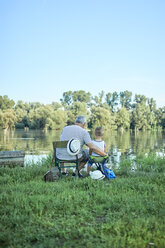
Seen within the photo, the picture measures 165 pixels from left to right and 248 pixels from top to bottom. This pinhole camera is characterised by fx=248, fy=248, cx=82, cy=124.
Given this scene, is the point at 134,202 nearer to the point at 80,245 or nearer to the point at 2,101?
the point at 80,245

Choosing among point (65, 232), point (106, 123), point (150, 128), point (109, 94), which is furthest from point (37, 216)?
point (109, 94)

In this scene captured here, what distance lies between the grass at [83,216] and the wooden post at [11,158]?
2.55m

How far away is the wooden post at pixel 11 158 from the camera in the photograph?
712 cm

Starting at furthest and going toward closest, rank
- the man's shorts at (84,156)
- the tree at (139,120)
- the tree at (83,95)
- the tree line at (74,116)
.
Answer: the tree at (83,95)
the tree at (139,120)
the tree line at (74,116)
the man's shorts at (84,156)

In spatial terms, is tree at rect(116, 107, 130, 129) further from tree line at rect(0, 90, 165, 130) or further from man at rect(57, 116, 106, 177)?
man at rect(57, 116, 106, 177)

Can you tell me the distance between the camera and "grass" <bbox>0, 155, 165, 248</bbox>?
2693 mm

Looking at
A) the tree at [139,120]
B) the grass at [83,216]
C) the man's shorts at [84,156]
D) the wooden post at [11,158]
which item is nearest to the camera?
the grass at [83,216]

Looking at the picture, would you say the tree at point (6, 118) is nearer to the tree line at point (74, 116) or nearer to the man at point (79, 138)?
the tree line at point (74, 116)

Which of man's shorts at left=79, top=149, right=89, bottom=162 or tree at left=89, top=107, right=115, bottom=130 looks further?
tree at left=89, top=107, right=115, bottom=130

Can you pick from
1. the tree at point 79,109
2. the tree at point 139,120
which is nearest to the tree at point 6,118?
the tree at point 79,109

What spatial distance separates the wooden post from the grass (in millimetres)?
2553

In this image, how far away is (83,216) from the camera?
10.9 ft

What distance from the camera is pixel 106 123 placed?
2677 inches

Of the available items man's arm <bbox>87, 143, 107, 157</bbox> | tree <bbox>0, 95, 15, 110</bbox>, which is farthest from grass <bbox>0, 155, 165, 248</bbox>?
tree <bbox>0, 95, 15, 110</bbox>
